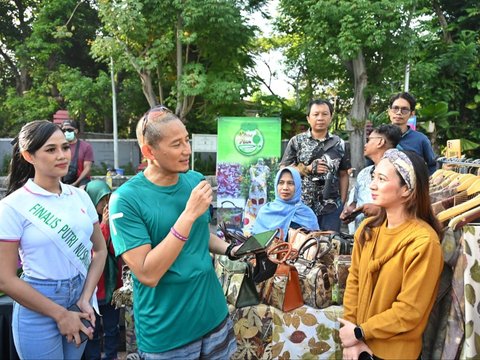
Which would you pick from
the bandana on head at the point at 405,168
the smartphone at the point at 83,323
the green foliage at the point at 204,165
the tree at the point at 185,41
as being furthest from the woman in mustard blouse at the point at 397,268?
the green foliage at the point at 204,165

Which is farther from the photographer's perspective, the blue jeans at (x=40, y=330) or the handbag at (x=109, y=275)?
the handbag at (x=109, y=275)

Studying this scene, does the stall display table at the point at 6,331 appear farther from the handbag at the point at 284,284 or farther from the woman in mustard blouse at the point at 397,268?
the woman in mustard blouse at the point at 397,268

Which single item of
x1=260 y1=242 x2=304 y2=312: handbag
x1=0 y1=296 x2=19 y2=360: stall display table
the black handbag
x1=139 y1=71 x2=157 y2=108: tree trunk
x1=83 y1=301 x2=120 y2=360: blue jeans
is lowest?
x1=83 y1=301 x2=120 y2=360: blue jeans

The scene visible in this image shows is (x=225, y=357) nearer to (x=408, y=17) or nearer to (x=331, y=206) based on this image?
(x=331, y=206)

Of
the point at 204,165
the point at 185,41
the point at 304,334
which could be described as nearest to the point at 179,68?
the point at 185,41

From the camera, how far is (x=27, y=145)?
1.93 meters

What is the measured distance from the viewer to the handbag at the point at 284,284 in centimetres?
245

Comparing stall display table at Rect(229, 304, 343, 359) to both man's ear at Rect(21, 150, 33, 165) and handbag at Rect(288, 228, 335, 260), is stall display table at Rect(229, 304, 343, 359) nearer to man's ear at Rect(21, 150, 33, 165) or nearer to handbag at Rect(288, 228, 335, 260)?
handbag at Rect(288, 228, 335, 260)

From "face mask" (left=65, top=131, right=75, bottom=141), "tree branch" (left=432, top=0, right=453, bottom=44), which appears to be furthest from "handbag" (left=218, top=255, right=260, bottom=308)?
"tree branch" (left=432, top=0, right=453, bottom=44)

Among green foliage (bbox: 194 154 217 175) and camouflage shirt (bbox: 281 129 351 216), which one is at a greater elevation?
camouflage shirt (bbox: 281 129 351 216)

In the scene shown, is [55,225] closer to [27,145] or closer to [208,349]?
[27,145]

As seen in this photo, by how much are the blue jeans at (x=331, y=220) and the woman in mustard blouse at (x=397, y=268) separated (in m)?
1.87

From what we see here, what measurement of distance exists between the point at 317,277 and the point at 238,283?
0.48 meters

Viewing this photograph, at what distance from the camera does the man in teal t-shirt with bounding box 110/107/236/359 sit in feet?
4.98
